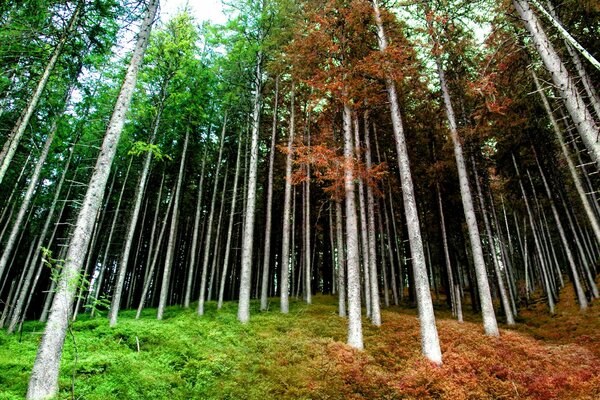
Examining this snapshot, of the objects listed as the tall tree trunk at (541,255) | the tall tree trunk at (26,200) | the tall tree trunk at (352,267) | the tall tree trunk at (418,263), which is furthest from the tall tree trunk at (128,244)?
the tall tree trunk at (541,255)

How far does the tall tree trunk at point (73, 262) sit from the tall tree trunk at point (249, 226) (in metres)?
6.55

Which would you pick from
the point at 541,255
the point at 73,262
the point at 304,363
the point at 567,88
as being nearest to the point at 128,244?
the point at 73,262

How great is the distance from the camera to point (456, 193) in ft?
58.6

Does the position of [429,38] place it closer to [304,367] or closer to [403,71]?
[403,71]

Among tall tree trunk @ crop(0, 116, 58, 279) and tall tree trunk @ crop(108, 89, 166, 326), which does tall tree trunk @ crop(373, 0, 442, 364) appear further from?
tall tree trunk @ crop(0, 116, 58, 279)

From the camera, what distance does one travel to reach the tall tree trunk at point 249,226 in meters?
12.7

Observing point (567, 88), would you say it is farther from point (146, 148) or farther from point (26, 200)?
point (26, 200)

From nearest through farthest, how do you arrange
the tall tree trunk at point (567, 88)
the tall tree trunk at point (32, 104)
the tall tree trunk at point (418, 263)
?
the tall tree trunk at point (567, 88) < the tall tree trunk at point (418, 263) < the tall tree trunk at point (32, 104)

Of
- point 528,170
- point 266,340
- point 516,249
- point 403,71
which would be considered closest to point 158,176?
point 266,340

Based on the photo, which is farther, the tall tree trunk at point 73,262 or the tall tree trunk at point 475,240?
the tall tree trunk at point 475,240

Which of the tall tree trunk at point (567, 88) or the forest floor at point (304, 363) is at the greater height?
the tall tree trunk at point (567, 88)

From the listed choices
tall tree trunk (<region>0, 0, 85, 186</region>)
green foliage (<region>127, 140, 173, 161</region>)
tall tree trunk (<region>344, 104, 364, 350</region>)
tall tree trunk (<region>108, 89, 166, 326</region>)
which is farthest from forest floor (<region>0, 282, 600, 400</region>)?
green foliage (<region>127, 140, 173, 161</region>)

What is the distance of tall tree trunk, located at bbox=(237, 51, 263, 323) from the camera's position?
12.7 m

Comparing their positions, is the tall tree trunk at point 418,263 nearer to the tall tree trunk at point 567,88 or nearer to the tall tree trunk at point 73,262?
the tall tree trunk at point 567,88
